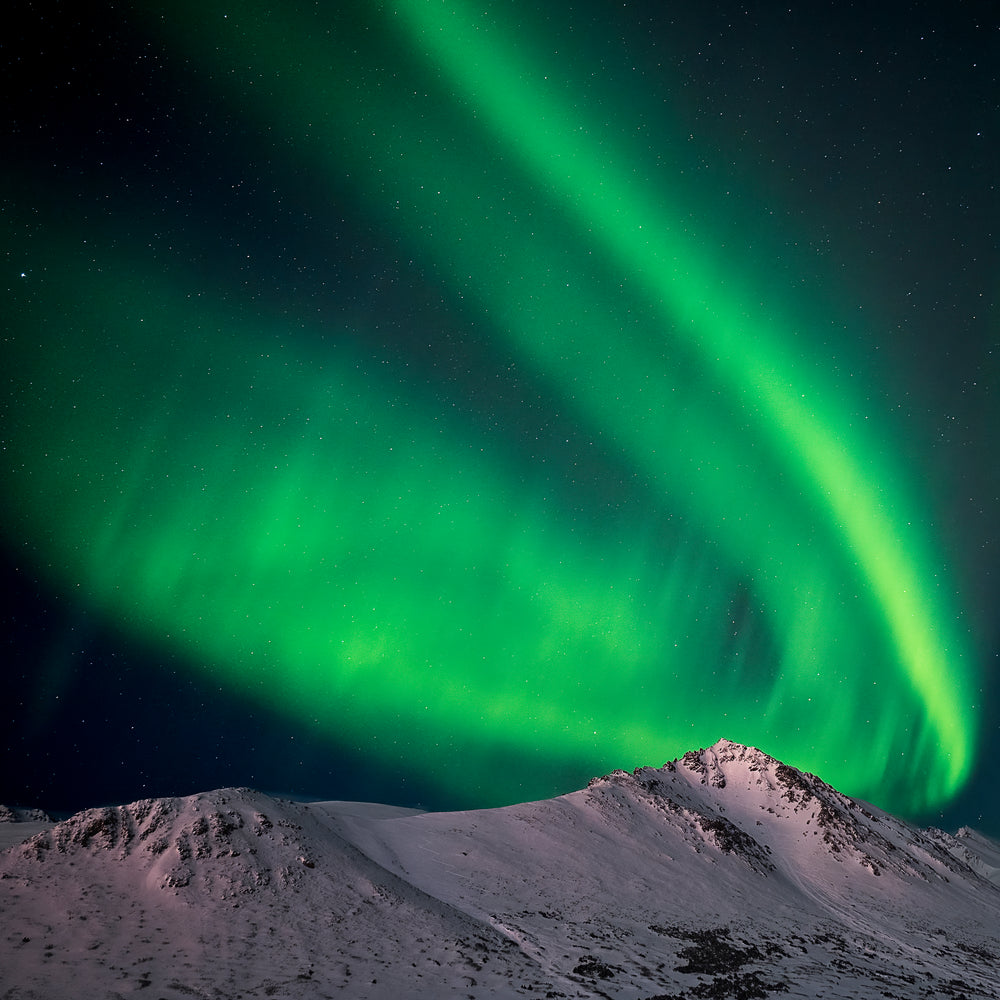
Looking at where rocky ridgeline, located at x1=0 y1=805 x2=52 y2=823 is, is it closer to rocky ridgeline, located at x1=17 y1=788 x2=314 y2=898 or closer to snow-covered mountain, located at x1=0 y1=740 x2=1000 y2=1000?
snow-covered mountain, located at x1=0 y1=740 x2=1000 y2=1000

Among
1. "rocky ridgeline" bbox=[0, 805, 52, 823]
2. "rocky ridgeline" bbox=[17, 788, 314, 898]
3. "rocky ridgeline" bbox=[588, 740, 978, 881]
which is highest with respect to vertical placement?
"rocky ridgeline" bbox=[588, 740, 978, 881]

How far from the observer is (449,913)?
97.6 feet

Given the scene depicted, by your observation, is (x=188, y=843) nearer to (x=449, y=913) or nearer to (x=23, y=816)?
(x=449, y=913)

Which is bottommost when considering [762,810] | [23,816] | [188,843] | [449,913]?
[23,816]

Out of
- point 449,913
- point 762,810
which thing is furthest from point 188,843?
point 762,810

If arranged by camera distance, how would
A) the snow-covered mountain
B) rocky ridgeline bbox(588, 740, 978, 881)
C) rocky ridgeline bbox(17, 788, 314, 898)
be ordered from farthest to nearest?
rocky ridgeline bbox(588, 740, 978, 881) → rocky ridgeline bbox(17, 788, 314, 898) → the snow-covered mountain

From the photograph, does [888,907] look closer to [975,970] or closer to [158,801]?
[975,970]

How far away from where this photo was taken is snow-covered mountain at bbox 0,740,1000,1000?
2066 cm

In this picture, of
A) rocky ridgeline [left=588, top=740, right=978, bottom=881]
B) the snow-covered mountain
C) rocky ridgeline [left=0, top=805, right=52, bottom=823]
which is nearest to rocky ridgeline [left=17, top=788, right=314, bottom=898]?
the snow-covered mountain

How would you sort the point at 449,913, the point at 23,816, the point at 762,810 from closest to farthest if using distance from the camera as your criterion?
the point at 449,913 → the point at 23,816 → the point at 762,810

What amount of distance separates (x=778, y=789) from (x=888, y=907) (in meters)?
28.0

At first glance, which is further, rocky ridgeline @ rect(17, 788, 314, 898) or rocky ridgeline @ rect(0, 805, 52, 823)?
rocky ridgeline @ rect(0, 805, 52, 823)

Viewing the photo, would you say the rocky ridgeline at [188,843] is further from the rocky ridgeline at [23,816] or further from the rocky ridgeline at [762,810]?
the rocky ridgeline at [23,816]

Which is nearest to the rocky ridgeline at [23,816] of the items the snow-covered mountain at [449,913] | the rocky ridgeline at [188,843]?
the snow-covered mountain at [449,913]
